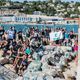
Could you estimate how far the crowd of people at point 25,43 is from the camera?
29.6 ft

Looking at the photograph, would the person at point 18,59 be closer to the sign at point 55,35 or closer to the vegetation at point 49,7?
the sign at point 55,35

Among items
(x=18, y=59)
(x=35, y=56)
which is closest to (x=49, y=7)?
(x=35, y=56)

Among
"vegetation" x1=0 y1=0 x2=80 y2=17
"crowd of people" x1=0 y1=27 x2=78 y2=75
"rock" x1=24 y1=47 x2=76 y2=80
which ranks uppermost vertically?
"vegetation" x1=0 y1=0 x2=80 y2=17

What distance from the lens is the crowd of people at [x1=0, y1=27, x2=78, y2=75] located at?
9.02 metres

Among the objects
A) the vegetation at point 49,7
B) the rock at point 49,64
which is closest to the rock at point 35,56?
the rock at point 49,64

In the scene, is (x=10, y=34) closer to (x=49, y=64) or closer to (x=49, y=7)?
(x=49, y=64)

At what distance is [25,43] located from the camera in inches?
357

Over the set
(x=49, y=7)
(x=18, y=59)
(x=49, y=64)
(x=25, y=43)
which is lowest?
(x=49, y=64)

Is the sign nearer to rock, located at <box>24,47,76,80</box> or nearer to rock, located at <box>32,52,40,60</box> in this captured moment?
rock, located at <box>24,47,76,80</box>

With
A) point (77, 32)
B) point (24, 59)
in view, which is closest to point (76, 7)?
point (77, 32)

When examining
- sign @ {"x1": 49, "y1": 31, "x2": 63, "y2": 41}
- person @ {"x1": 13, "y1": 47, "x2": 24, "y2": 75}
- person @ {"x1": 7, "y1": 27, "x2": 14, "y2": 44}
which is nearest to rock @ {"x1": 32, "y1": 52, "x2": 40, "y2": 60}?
person @ {"x1": 13, "y1": 47, "x2": 24, "y2": 75}

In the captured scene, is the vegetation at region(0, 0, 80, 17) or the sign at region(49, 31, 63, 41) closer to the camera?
the sign at region(49, 31, 63, 41)

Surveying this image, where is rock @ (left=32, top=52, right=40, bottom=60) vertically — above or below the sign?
below

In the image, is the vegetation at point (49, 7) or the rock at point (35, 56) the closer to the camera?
the rock at point (35, 56)
